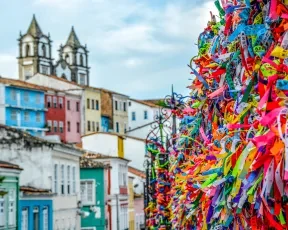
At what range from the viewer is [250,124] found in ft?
12.7

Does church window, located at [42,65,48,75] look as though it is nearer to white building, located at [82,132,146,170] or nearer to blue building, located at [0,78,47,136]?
blue building, located at [0,78,47,136]

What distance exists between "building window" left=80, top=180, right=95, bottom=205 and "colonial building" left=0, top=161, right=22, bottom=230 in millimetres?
19171

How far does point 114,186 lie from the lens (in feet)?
182

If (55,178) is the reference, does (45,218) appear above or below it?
below

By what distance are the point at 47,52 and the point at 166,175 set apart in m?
130

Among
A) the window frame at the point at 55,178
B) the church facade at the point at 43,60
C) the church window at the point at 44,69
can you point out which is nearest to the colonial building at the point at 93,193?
the window frame at the point at 55,178

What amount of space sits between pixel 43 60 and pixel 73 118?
4388 centimetres

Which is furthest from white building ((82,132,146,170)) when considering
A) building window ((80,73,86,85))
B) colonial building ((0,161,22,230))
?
building window ((80,73,86,85))

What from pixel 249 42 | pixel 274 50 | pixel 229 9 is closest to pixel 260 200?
pixel 274 50

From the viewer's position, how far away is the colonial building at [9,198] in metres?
30.7

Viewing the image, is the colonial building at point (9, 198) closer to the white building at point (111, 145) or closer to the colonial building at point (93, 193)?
the colonial building at point (93, 193)

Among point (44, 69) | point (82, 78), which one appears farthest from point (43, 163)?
point (82, 78)

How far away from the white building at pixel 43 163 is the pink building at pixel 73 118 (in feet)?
174

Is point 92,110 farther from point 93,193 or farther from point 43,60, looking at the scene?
point 93,193
